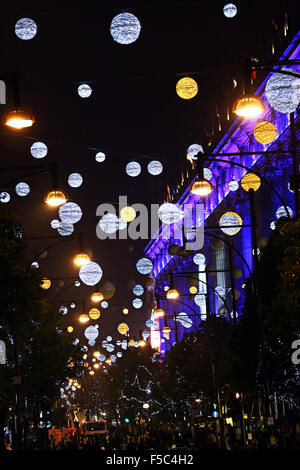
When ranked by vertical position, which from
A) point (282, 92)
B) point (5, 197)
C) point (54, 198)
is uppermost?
point (282, 92)

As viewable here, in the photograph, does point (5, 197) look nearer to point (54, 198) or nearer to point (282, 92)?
point (282, 92)

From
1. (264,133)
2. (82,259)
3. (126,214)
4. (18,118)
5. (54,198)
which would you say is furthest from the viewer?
(126,214)

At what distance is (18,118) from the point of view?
18.7 m

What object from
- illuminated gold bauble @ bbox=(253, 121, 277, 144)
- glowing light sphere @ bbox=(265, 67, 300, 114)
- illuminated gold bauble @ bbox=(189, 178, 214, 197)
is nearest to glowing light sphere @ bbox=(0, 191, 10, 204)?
glowing light sphere @ bbox=(265, 67, 300, 114)

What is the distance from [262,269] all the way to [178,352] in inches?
1414

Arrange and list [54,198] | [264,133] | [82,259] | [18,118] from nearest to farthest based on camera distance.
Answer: [18,118]
[54,198]
[82,259]
[264,133]

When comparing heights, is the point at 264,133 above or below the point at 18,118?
above

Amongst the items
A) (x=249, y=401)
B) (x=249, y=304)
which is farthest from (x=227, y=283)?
(x=249, y=304)

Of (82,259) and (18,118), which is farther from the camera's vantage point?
(82,259)

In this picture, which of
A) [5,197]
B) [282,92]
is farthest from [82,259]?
[282,92]

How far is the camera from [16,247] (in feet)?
82.7

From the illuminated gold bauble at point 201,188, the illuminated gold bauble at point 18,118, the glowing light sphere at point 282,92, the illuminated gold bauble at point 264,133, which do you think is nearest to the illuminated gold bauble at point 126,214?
the illuminated gold bauble at point 264,133

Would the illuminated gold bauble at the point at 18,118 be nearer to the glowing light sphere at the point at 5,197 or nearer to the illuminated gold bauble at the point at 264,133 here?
the glowing light sphere at the point at 5,197

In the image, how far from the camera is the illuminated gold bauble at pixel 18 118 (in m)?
18.7
